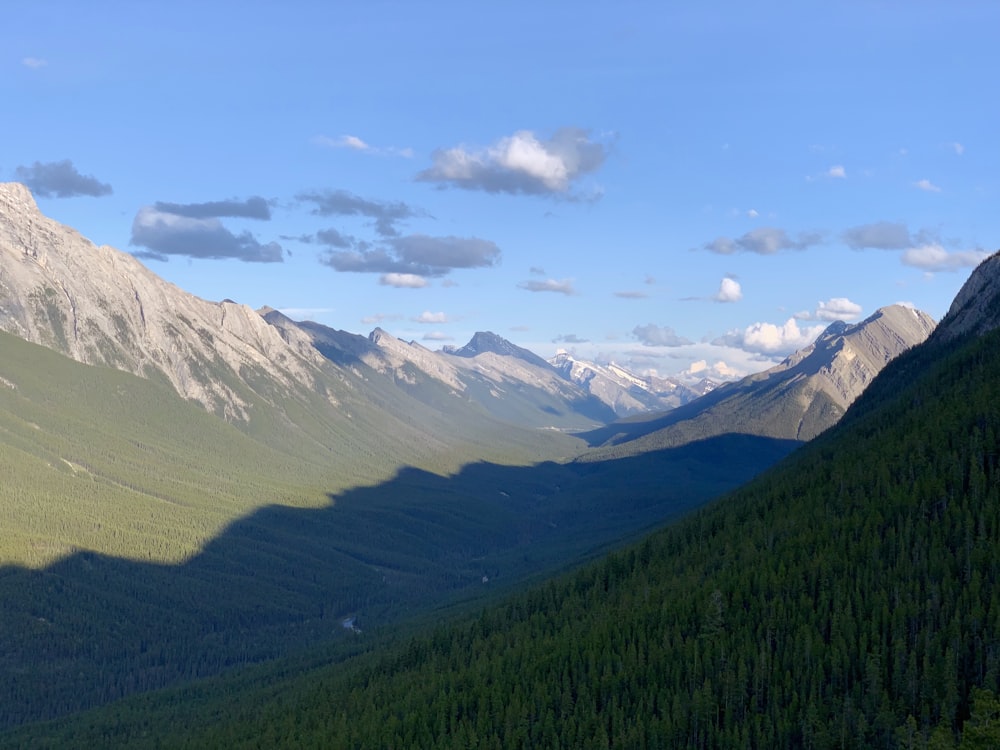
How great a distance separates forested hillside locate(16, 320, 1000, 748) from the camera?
92.2 m

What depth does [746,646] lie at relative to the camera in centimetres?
10644

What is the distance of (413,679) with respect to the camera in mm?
135750

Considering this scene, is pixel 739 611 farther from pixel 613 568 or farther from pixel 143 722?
pixel 143 722

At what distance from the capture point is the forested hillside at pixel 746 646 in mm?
92250

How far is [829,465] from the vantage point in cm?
16462

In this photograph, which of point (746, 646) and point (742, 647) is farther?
point (742, 647)

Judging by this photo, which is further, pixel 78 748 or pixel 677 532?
pixel 677 532

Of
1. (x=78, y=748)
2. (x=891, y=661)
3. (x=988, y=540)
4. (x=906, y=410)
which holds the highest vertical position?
(x=906, y=410)

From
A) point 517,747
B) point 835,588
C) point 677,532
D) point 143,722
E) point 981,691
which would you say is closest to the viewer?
point 981,691

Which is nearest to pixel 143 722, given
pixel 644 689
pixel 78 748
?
pixel 78 748

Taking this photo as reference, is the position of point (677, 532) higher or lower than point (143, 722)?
higher

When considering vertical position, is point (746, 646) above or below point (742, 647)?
above

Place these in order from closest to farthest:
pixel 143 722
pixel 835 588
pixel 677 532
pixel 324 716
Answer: pixel 835 588 < pixel 324 716 < pixel 143 722 < pixel 677 532

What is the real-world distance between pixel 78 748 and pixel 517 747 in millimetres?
84189
